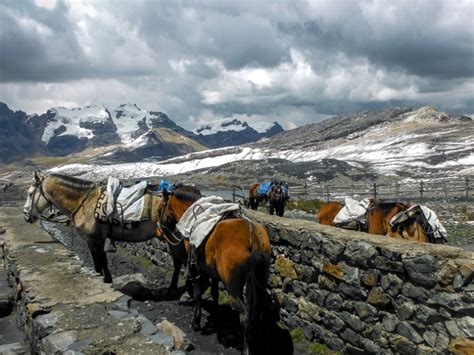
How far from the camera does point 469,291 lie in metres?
4.52

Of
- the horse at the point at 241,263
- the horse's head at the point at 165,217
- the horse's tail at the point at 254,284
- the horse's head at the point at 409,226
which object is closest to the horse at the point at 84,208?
the horse's head at the point at 165,217

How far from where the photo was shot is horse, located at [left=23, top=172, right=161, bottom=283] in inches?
344

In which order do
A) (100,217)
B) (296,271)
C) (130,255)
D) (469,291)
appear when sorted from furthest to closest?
(130,255)
(100,217)
(296,271)
(469,291)

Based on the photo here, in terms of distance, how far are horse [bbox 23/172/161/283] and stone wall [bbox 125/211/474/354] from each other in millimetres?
2925

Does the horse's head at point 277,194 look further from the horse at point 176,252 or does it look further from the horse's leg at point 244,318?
the horse's leg at point 244,318

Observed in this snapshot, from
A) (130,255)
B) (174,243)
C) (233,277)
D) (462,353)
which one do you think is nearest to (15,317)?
(174,243)

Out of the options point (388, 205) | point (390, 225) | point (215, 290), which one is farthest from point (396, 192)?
point (215, 290)

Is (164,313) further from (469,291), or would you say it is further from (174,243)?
(469,291)

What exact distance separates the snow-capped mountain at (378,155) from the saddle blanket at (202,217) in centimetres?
8074

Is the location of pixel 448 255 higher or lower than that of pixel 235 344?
higher

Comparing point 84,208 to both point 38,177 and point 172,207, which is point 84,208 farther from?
point 172,207

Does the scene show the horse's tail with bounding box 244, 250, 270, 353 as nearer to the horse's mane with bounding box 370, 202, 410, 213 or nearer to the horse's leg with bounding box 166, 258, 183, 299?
the horse's leg with bounding box 166, 258, 183, 299

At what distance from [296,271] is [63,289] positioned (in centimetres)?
383

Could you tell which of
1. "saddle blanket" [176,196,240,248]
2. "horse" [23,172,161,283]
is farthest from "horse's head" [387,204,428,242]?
"horse" [23,172,161,283]
